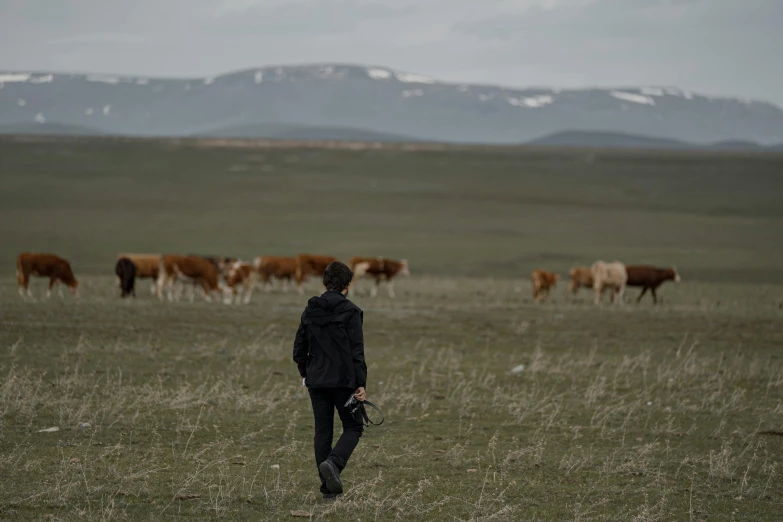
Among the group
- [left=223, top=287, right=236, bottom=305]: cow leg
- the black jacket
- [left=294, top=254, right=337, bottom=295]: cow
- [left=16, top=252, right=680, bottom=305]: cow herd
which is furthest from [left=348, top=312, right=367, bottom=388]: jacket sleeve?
[left=294, top=254, right=337, bottom=295]: cow

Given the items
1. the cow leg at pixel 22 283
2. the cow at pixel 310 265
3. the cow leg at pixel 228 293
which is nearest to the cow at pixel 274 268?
the cow at pixel 310 265

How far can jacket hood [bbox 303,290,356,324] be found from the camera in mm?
7707

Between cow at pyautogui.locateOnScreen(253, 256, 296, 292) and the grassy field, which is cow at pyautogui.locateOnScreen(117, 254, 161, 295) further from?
cow at pyautogui.locateOnScreen(253, 256, 296, 292)

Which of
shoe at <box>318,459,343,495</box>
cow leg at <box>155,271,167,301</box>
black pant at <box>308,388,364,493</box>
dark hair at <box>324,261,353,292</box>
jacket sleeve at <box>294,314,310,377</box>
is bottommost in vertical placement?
cow leg at <box>155,271,167,301</box>

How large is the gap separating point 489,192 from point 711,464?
220 feet

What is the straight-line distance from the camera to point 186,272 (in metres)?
25.1

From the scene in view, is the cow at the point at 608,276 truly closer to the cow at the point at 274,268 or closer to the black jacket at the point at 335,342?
the cow at the point at 274,268

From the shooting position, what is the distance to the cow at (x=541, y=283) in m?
27.0

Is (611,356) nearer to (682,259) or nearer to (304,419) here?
(304,419)

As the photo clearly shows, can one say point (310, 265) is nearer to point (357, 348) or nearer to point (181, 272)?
point (181, 272)

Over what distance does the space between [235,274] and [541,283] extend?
329 inches

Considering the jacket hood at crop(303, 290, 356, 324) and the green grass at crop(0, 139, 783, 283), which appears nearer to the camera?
the jacket hood at crop(303, 290, 356, 324)

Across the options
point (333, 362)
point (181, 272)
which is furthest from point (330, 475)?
point (181, 272)

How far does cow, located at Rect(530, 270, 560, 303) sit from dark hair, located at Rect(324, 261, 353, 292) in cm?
1929
